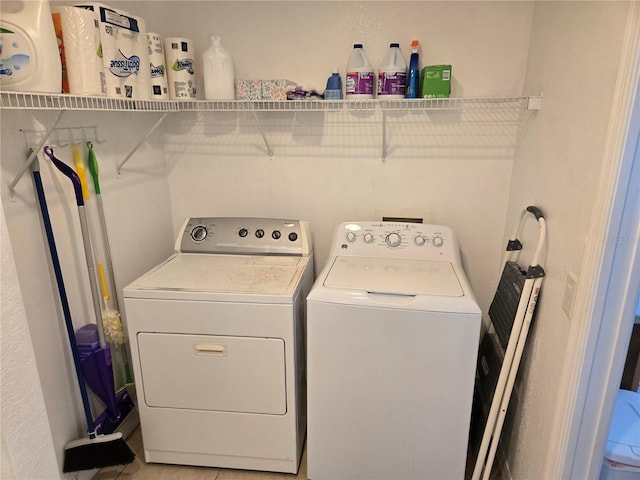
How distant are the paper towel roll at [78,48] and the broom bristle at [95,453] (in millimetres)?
1308

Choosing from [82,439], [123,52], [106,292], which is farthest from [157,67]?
[82,439]

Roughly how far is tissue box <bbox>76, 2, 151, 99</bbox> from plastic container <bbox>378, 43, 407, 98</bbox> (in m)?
1.00

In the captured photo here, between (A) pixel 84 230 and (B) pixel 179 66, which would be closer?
(A) pixel 84 230

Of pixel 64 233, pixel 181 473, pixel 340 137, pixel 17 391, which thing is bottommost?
pixel 181 473

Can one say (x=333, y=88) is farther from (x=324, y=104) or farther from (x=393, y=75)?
(x=393, y=75)

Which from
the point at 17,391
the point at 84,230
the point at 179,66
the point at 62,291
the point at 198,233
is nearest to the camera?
the point at 17,391

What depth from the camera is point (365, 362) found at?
64.5 inches

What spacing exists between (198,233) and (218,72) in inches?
30.4

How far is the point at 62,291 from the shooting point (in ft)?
5.25

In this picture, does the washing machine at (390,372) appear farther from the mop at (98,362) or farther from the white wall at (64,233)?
the white wall at (64,233)

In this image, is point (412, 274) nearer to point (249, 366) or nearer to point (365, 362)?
point (365, 362)

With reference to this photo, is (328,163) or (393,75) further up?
(393,75)

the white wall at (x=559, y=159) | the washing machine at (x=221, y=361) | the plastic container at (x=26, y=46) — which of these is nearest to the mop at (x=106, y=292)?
the washing machine at (x=221, y=361)

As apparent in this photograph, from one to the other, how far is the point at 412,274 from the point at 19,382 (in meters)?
1.38
